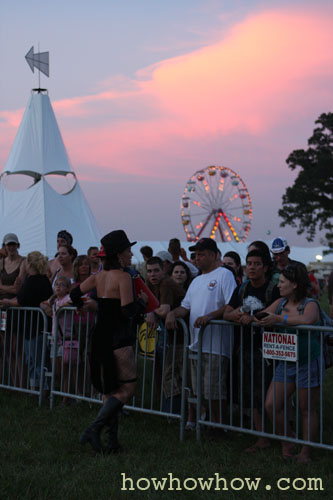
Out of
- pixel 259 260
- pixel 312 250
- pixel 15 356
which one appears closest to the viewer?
pixel 259 260

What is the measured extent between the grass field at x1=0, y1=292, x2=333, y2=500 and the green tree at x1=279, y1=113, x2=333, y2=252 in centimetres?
3314

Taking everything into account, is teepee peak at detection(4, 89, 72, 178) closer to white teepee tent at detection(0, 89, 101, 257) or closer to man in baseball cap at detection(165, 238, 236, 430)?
white teepee tent at detection(0, 89, 101, 257)

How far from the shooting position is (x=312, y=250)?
2859 inches

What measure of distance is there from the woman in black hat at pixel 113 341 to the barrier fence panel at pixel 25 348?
202 cm

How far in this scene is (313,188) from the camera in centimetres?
3831

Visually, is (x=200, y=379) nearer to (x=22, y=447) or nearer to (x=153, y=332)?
(x=153, y=332)

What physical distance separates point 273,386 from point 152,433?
133 cm

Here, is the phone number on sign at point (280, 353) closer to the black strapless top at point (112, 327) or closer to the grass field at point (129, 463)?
the grass field at point (129, 463)

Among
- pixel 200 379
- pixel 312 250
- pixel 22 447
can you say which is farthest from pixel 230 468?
pixel 312 250

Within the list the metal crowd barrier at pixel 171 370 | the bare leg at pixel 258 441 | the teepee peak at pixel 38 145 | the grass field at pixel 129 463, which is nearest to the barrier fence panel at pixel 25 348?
the metal crowd barrier at pixel 171 370

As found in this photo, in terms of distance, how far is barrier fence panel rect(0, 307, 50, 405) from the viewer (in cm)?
729

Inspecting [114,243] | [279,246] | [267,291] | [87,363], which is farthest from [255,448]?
[87,363]

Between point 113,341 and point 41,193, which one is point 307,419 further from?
point 41,193

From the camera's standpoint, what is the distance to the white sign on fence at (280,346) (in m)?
4.92
